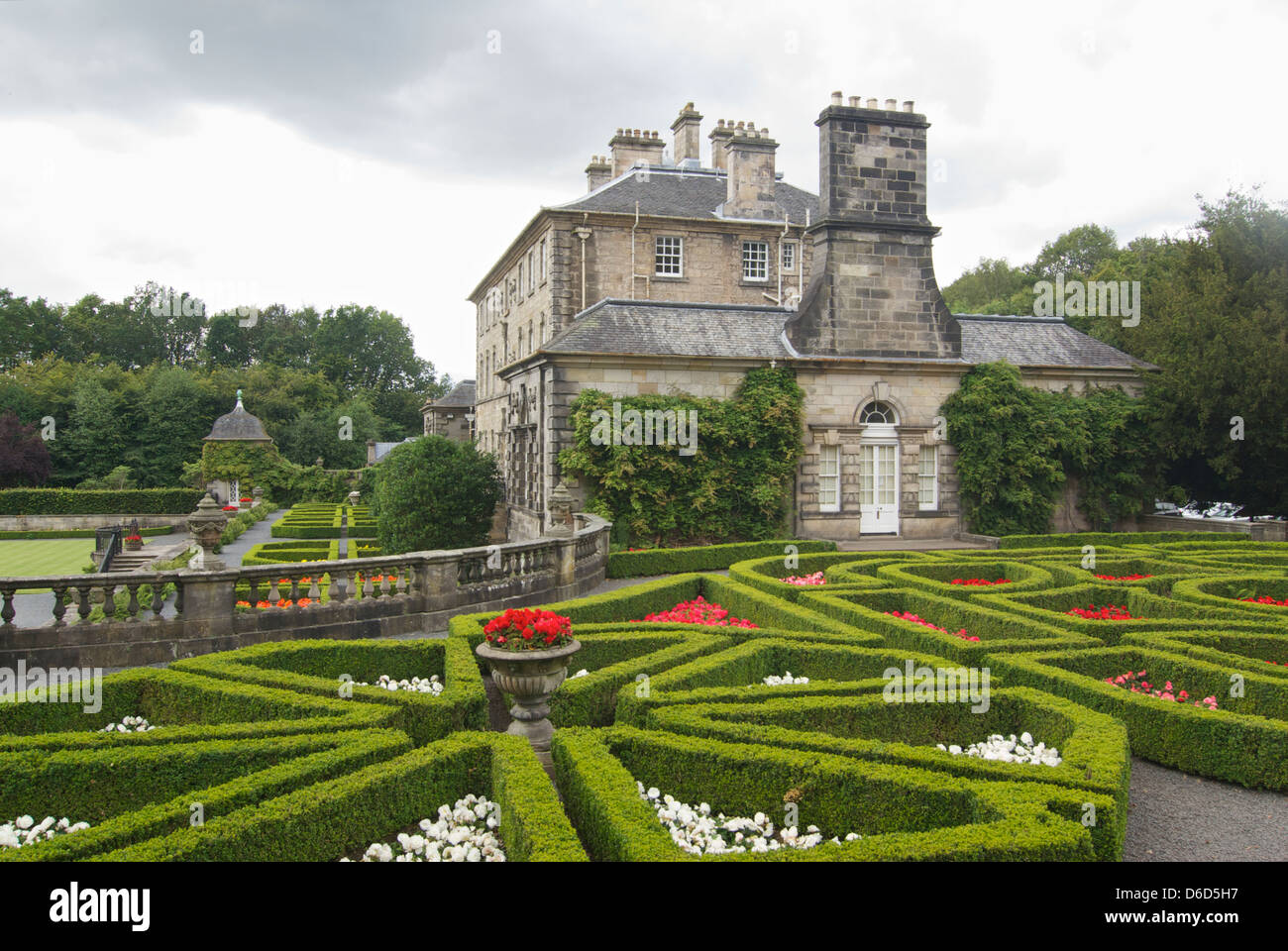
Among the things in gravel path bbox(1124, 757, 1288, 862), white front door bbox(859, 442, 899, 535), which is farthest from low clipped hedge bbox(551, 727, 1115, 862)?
white front door bbox(859, 442, 899, 535)

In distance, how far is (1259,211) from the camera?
2500cm

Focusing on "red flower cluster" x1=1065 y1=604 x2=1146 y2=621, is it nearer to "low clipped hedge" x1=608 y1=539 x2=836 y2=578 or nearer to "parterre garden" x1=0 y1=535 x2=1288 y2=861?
"parterre garden" x1=0 y1=535 x2=1288 y2=861

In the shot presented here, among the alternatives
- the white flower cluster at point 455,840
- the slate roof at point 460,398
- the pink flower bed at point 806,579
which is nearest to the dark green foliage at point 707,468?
the pink flower bed at point 806,579

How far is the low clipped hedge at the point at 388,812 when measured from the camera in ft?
17.6

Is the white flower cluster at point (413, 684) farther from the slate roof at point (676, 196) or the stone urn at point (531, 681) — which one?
the slate roof at point (676, 196)

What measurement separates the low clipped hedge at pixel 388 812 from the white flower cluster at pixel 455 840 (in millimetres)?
99

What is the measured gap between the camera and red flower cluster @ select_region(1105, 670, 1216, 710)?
28.8 ft

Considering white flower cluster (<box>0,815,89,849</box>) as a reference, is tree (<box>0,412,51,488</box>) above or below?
above

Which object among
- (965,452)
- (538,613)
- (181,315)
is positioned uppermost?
(181,315)

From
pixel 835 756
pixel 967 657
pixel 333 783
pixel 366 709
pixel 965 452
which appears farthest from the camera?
pixel 965 452

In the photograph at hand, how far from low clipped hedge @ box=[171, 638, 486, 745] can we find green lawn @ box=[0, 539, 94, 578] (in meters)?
20.1
